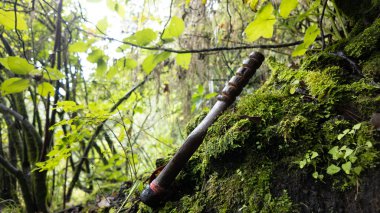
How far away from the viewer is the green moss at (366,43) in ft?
4.34

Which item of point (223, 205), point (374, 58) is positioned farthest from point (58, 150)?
point (374, 58)

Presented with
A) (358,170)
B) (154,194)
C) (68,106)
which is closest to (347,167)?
(358,170)

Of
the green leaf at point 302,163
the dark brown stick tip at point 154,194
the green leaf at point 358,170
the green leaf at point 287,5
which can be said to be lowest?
the dark brown stick tip at point 154,194

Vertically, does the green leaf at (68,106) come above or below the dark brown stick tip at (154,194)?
above

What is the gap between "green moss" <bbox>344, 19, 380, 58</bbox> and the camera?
4.34 feet

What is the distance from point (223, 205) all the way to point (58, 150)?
122cm

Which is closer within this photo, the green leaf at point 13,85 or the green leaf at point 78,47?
the green leaf at point 13,85

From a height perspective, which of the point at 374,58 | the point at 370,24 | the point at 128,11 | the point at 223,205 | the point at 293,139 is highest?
the point at 128,11

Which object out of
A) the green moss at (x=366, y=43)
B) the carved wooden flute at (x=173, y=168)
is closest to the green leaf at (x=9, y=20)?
the carved wooden flute at (x=173, y=168)

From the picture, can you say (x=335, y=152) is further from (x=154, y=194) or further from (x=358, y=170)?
(x=154, y=194)

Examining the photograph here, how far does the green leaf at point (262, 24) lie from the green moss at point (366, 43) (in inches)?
17.6

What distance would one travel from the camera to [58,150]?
1880 mm

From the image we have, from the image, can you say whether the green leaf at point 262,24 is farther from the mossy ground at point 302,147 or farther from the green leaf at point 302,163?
the green leaf at point 302,163

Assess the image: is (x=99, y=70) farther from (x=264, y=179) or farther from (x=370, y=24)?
(x=370, y=24)
